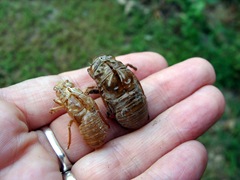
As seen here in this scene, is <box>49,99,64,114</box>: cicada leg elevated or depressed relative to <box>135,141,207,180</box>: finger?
elevated

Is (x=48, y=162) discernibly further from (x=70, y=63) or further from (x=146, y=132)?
(x=70, y=63)

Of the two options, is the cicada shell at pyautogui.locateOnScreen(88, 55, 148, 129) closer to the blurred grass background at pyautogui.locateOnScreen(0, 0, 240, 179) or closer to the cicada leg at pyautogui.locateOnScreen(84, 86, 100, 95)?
the cicada leg at pyautogui.locateOnScreen(84, 86, 100, 95)

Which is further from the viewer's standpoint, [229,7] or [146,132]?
[229,7]

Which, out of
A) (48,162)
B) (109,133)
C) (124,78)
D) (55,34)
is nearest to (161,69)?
(124,78)

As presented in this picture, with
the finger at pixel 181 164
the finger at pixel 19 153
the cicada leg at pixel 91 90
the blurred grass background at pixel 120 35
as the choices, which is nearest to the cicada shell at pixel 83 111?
the cicada leg at pixel 91 90

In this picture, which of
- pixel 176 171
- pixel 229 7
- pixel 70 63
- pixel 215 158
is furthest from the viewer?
pixel 229 7

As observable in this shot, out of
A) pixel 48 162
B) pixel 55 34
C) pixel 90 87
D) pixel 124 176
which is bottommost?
pixel 124 176

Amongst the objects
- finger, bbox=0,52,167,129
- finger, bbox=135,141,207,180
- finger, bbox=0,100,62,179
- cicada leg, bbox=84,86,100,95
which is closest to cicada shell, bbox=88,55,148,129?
cicada leg, bbox=84,86,100,95
